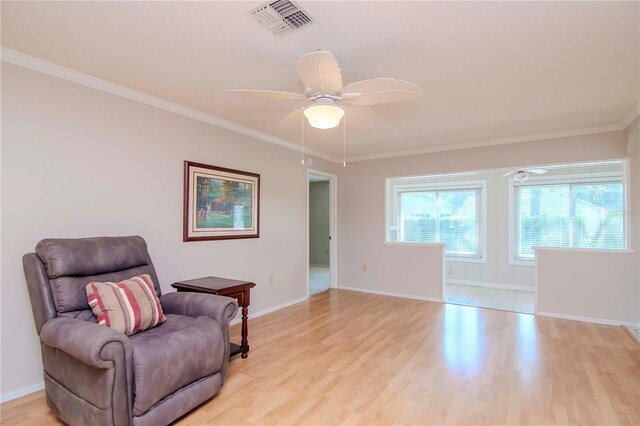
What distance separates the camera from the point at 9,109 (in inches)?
86.2

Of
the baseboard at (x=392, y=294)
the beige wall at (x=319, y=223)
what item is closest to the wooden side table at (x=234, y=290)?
the baseboard at (x=392, y=294)

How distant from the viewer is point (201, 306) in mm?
2357

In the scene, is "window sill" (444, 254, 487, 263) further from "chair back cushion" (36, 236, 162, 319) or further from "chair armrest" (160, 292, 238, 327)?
"chair back cushion" (36, 236, 162, 319)

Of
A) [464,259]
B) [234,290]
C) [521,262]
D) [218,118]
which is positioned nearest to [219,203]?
[218,118]

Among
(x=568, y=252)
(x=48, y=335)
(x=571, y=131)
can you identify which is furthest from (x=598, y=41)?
(x=48, y=335)

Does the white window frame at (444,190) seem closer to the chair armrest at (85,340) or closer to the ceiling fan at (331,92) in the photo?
the ceiling fan at (331,92)

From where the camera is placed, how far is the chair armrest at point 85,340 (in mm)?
1605

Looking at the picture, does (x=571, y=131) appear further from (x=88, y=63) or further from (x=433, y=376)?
(x=88, y=63)

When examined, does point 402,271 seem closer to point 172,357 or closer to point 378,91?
point 378,91

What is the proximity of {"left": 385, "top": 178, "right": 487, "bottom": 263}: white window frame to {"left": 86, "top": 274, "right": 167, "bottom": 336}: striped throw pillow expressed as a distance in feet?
12.7

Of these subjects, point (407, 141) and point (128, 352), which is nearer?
point (128, 352)

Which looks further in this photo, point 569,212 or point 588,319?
point 569,212

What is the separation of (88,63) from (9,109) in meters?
0.58

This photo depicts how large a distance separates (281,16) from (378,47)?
653mm
